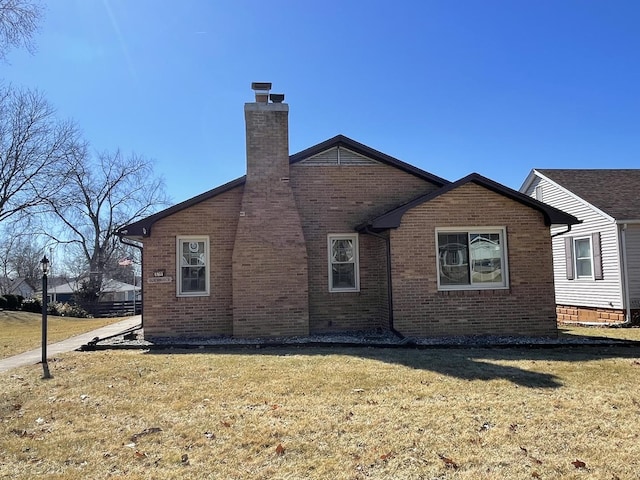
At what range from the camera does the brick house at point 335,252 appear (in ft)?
36.0

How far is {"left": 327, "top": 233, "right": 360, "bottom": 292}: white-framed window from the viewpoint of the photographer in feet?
40.1

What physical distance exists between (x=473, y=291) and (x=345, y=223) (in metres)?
3.60

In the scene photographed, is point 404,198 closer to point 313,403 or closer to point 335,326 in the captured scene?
point 335,326

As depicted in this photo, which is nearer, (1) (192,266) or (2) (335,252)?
(1) (192,266)

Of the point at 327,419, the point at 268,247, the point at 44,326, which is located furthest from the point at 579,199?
the point at 44,326

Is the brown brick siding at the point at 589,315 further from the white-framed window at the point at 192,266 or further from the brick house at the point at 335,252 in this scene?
the white-framed window at the point at 192,266

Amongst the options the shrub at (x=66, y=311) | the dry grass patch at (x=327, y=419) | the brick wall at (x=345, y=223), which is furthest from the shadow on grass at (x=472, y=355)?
the shrub at (x=66, y=311)

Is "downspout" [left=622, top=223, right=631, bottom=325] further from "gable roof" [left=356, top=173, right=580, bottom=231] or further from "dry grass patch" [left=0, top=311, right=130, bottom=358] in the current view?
"dry grass patch" [left=0, top=311, right=130, bottom=358]

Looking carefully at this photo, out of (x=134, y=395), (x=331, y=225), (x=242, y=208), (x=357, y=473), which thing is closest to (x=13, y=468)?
(x=134, y=395)

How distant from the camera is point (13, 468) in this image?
4.03m

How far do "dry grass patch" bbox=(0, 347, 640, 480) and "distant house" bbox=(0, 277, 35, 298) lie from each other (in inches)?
2317

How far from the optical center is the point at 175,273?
38.2 feet

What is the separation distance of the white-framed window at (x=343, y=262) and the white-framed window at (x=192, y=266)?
10.4 ft

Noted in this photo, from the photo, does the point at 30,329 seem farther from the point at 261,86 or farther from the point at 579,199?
the point at 579,199
